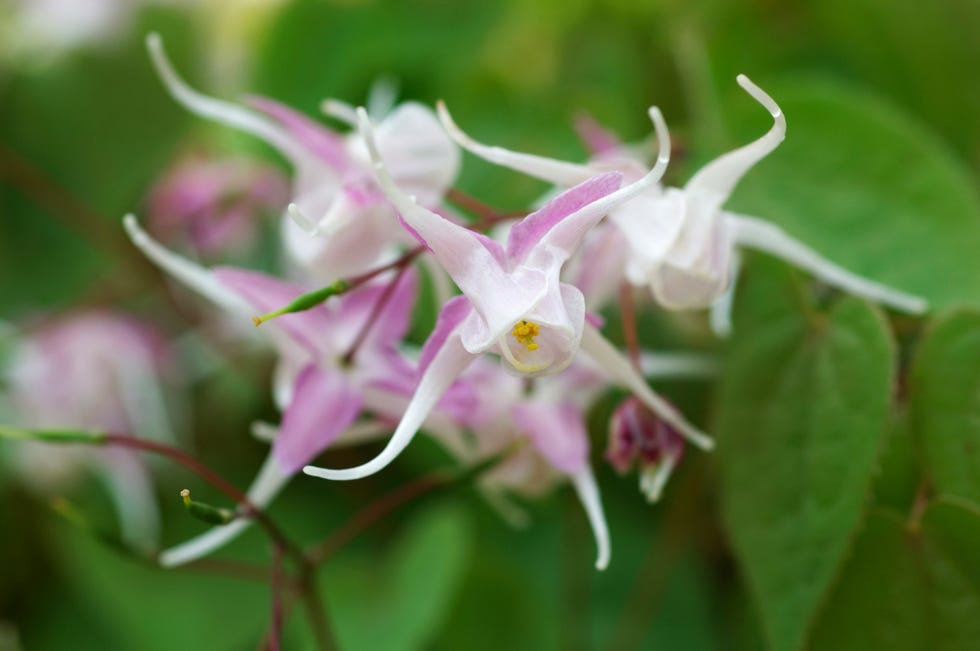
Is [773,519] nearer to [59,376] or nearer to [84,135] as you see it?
[59,376]

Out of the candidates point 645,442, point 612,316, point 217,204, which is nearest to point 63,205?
point 217,204

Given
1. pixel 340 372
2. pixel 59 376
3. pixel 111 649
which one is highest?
pixel 340 372

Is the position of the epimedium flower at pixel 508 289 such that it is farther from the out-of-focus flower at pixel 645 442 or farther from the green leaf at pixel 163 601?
the green leaf at pixel 163 601

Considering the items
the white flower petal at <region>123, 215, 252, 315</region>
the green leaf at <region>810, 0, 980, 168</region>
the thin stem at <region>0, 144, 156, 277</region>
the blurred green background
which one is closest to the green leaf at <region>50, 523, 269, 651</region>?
the blurred green background

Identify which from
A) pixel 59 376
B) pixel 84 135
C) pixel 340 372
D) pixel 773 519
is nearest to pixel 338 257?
pixel 340 372

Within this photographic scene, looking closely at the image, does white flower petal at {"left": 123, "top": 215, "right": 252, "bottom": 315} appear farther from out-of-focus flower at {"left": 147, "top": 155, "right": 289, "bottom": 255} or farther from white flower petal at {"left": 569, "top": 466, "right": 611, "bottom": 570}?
out-of-focus flower at {"left": 147, "top": 155, "right": 289, "bottom": 255}

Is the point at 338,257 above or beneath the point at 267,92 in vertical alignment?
above

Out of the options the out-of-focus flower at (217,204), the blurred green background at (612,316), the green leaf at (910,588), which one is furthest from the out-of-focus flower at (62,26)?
the green leaf at (910,588)
